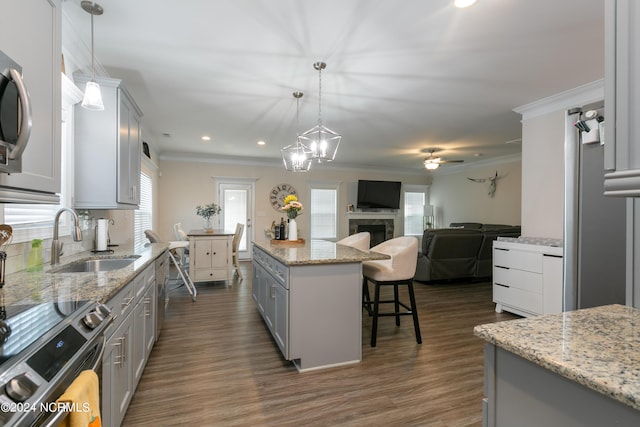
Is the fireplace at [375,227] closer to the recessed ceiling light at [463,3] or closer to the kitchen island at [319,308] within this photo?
the kitchen island at [319,308]

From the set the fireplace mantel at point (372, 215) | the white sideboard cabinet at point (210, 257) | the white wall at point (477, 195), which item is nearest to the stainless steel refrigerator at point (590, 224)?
the white sideboard cabinet at point (210, 257)

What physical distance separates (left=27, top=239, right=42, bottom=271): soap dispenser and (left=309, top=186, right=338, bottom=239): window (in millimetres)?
6492

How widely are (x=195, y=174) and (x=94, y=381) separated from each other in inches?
274

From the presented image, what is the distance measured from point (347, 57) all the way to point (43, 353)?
2.83 metres

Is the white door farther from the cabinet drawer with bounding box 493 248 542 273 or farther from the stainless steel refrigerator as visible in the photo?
the stainless steel refrigerator

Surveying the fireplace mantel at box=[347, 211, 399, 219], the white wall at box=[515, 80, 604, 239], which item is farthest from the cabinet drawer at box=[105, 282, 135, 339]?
the fireplace mantel at box=[347, 211, 399, 219]

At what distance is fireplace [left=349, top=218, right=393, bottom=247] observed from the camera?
8703mm

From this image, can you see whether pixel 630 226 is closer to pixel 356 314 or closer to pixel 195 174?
pixel 356 314

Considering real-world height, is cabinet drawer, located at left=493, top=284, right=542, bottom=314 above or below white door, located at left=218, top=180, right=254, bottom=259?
Result: below

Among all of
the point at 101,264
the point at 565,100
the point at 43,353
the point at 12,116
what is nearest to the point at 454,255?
the point at 565,100

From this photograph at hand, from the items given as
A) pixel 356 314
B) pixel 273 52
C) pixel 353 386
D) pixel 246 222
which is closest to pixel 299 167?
pixel 273 52

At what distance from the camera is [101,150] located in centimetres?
253

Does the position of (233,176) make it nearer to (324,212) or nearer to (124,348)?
(324,212)

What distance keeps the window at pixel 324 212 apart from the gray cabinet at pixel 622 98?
7.64 m
